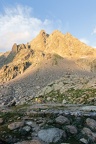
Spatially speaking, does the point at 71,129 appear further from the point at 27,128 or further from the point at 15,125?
the point at 15,125

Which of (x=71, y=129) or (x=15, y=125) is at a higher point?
(x=15, y=125)

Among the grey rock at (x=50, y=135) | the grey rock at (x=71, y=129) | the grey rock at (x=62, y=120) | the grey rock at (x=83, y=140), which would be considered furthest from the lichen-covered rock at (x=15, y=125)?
the grey rock at (x=83, y=140)

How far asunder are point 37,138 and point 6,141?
129 centimetres

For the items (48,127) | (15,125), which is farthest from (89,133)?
(15,125)

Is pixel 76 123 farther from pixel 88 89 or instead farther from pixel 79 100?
pixel 88 89

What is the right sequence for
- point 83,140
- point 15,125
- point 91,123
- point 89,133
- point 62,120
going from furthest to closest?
point 91,123 < point 62,120 < point 15,125 < point 89,133 < point 83,140

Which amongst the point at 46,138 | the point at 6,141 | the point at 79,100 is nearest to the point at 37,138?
the point at 46,138

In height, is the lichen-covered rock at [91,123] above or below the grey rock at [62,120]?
below

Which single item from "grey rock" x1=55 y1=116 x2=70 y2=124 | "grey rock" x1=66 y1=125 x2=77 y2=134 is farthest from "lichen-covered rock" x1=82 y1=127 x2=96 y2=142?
"grey rock" x1=55 y1=116 x2=70 y2=124

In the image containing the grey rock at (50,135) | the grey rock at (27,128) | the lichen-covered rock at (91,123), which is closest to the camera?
the grey rock at (50,135)

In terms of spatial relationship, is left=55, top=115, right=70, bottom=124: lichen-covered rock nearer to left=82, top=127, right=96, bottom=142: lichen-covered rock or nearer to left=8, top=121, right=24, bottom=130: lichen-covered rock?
left=82, top=127, right=96, bottom=142: lichen-covered rock

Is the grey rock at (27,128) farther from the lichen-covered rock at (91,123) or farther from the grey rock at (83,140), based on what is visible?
the lichen-covered rock at (91,123)

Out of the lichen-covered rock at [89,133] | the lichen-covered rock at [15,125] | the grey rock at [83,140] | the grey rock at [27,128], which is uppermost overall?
the lichen-covered rock at [15,125]

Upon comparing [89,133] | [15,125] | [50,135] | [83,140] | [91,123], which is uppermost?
[15,125]
